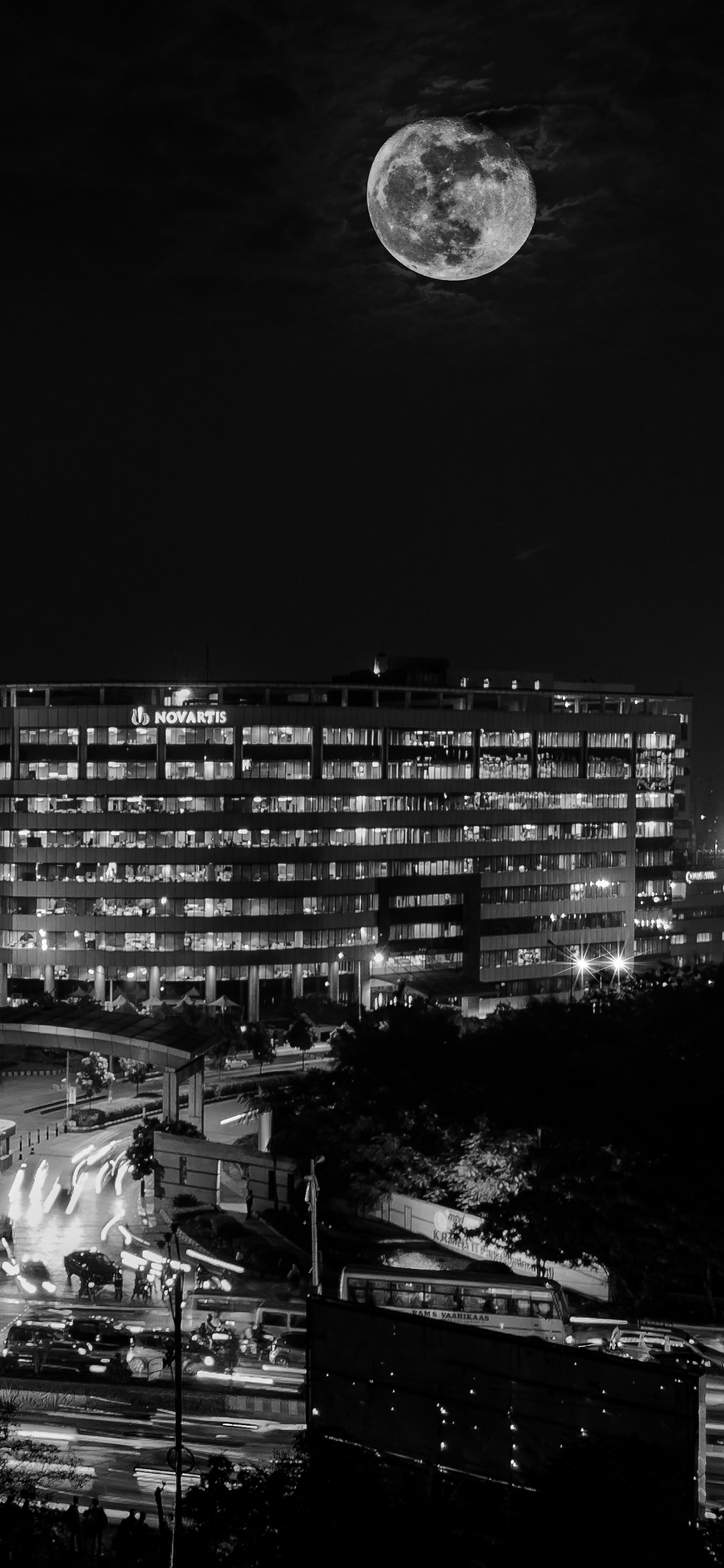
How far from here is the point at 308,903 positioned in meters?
85.3

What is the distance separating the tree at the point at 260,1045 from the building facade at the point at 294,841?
49.0 feet

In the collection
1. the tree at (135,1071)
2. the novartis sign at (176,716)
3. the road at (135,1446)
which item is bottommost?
the tree at (135,1071)

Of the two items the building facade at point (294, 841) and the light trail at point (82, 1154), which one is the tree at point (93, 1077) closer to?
the light trail at point (82, 1154)

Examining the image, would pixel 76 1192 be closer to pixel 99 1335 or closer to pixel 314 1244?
pixel 314 1244

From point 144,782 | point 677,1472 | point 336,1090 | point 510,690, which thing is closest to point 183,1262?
point 336,1090

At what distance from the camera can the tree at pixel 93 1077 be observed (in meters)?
60.8

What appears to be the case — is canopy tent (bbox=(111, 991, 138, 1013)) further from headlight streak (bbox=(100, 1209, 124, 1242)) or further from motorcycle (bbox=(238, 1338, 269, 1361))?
motorcycle (bbox=(238, 1338, 269, 1361))

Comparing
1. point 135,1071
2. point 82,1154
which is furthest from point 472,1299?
point 135,1071

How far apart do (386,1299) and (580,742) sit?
70691 millimetres

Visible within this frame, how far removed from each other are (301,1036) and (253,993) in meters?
15.5

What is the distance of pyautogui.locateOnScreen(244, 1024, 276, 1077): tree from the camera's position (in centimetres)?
6556

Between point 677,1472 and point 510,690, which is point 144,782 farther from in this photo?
point 677,1472

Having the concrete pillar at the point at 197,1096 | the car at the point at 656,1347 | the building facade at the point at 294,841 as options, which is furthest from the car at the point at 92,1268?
the building facade at the point at 294,841

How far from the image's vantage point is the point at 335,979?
8631 cm
